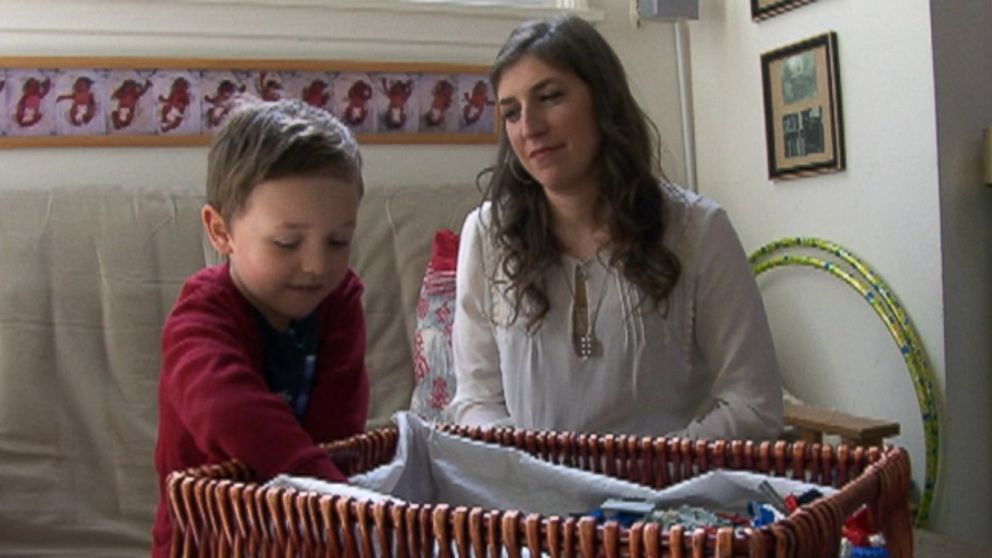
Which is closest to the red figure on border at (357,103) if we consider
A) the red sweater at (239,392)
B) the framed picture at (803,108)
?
the framed picture at (803,108)

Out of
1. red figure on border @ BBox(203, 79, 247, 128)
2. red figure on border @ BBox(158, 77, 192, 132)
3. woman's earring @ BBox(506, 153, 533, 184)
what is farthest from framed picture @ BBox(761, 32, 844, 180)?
red figure on border @ BBox(158, 77, 192, 132)

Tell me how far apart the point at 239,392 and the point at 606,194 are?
667 mm

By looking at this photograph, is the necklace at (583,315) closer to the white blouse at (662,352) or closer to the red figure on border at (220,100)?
the white blouse at (662,352)

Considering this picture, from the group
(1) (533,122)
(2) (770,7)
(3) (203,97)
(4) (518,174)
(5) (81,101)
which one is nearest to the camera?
(1) (533,122)

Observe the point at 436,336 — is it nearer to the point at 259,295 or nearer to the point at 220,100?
the point at 220,100

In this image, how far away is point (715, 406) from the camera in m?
1.26

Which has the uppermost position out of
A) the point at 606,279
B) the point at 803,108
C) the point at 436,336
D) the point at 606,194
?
the point at 803,108

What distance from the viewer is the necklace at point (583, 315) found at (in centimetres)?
127

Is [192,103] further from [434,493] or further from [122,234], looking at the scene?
[434,493]

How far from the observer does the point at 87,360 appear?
1.82 m

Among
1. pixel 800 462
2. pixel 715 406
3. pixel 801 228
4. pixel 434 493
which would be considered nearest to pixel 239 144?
pixel 434 493

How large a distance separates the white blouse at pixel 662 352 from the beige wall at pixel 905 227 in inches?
33.2

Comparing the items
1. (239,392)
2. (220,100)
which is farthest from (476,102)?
(239,392)

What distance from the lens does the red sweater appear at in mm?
734
